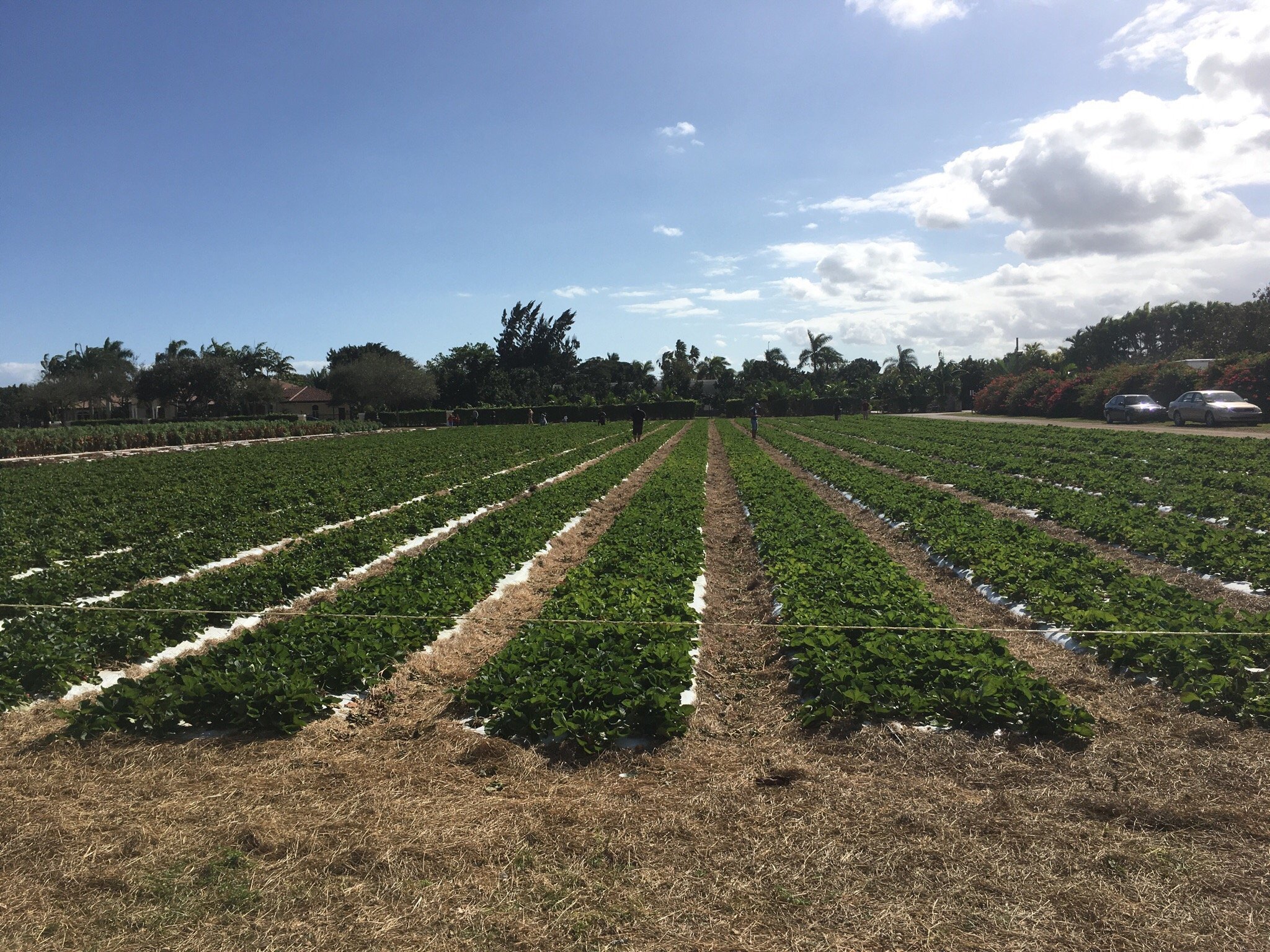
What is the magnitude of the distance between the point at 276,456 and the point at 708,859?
38.3 metres

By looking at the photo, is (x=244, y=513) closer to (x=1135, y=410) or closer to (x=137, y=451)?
(x=137, y=451)

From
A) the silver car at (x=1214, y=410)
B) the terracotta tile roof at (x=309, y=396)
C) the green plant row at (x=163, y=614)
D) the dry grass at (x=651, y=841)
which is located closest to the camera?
the dry grass at (x=651, y=841)

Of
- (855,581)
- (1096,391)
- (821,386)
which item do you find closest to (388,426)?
→ (821,386)

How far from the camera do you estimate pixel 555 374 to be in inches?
4213

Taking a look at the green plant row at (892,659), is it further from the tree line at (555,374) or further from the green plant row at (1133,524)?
the tree line at (555,374)

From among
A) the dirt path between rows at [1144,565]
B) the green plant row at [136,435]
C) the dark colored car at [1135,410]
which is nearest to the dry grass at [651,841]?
the dirt path between rows at [1144,565]

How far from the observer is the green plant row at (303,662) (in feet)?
21.6

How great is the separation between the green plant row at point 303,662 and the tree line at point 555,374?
2715 inches

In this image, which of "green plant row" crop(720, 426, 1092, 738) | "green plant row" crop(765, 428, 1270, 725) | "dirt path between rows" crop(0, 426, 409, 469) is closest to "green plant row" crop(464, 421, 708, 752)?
"green plant row" crop(720, 426, 1092, 738)

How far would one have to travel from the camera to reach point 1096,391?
5641cm

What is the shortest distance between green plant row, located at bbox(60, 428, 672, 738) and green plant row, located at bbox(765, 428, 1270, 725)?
6.95 meters

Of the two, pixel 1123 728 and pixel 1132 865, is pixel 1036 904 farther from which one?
pixel 1123 728

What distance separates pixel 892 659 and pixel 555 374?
334 feet

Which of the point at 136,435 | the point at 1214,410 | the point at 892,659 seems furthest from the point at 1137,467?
the point at 136,435
